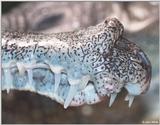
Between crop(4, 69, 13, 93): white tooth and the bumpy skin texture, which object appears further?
crop(4, 69, 13, 93): white tooth

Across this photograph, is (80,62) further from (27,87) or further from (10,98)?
(10,98)

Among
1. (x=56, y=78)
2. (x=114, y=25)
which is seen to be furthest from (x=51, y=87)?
(x=114, y=25)

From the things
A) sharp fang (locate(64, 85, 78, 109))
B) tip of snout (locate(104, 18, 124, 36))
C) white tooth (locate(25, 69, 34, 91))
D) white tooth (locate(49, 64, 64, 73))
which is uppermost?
tip of snout (locate(104, 18, 124, 36))

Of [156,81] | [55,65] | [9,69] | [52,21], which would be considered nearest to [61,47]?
[55,65]

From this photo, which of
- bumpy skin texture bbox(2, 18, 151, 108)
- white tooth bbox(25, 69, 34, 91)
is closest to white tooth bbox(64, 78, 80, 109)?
bumpy skin texture bbox(2, 18, 151, 108)

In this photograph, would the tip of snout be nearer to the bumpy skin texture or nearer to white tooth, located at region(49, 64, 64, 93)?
the bumpy skin texture

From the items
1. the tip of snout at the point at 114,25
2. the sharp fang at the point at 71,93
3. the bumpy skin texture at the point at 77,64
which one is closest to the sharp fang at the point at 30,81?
the bumpy skin texture at the point at 77,64

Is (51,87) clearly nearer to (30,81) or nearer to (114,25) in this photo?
(30,81)

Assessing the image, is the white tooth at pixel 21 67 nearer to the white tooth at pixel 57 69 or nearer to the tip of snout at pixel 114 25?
the white tooth at pixel 57 69
